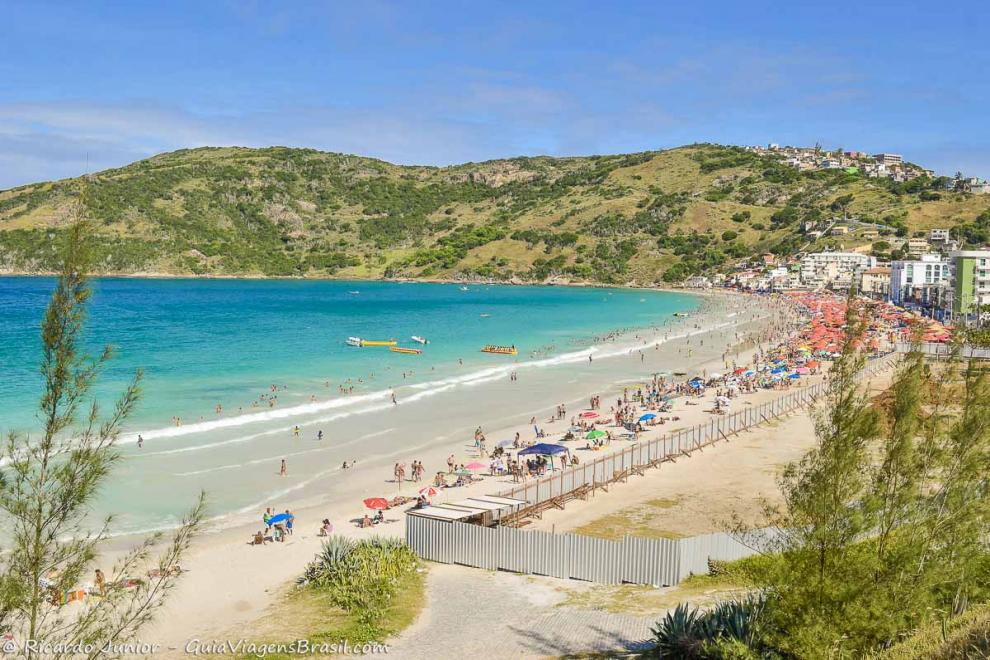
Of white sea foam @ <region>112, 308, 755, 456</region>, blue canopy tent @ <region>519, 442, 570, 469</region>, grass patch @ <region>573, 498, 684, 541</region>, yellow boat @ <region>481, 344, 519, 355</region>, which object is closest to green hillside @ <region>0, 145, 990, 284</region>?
yellow boat @ <region>481, 344, 519, 355</region>

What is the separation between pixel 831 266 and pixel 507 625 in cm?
12973

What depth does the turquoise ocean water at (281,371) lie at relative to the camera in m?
27.8

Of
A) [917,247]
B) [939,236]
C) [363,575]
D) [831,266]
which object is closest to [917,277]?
[917,247]

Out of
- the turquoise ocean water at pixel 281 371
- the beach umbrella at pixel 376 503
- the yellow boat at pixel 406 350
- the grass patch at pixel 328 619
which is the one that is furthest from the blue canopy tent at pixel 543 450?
the yellow boat at pixel 406 350

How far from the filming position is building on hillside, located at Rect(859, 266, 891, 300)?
4355 inches

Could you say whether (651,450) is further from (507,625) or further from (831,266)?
(831,266)

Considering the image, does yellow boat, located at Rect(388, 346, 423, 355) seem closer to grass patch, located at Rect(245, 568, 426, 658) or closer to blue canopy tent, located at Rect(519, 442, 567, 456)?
blue canopy tent, located at Rect(519, 442, 567, 456)

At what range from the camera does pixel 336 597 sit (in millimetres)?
14281

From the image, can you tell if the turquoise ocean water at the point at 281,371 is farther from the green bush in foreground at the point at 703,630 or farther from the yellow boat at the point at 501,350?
the green bush in foreground at the point at 703,630

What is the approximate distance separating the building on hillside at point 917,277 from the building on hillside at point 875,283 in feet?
24.7

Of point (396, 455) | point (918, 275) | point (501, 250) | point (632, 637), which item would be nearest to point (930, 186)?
point (918, 275)

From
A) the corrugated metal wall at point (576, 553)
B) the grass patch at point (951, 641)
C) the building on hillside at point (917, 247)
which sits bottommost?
the corrugated metal wall at point (576, 553)

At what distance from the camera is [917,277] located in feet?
324

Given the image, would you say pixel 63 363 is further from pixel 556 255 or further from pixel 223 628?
pixel 556 255
